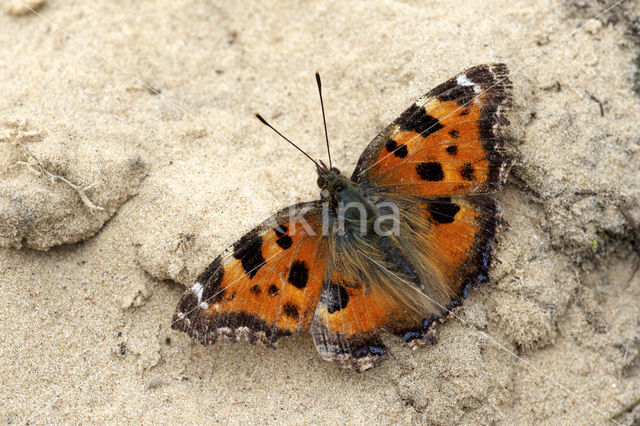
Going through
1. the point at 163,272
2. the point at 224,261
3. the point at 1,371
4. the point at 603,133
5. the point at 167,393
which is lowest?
the point at 1,371

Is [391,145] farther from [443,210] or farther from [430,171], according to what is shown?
[443,210]

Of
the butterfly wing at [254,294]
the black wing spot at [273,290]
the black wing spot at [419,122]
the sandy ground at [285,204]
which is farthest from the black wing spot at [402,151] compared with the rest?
the black wing spot at [273,290]

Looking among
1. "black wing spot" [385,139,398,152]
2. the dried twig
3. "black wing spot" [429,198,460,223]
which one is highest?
"black wing spot" [385,139,398,152]

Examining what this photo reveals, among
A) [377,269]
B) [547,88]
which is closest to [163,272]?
[377,269]

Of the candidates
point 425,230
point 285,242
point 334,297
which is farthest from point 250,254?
point 425,230

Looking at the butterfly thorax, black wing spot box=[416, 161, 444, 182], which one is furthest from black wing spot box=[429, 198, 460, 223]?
the butterfly thorax

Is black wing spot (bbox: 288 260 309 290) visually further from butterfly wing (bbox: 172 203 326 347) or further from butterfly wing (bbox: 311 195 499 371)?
butterfly wing (bbox: 311 195 499 371)

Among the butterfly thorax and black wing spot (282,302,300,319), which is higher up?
the butterfly thorax

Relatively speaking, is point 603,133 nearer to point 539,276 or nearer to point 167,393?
point 539,276
